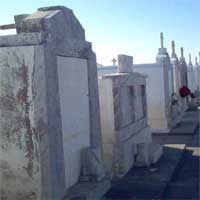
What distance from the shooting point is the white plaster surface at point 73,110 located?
4965mm

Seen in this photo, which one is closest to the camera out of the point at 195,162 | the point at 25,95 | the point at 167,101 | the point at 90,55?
the point at 25,95

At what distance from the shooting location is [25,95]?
430cm

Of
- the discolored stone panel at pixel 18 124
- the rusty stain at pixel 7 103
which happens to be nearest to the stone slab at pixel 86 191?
the discolored stone panel at pixel 18 124

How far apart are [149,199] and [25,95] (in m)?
2.92

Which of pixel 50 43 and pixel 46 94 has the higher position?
pixel 50 43

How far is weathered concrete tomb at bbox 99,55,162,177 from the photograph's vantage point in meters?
8.09

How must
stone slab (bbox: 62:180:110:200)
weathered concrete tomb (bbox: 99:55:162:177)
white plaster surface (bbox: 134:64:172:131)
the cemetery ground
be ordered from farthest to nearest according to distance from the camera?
white plaster surface (bbox: 134:64:172:131) < weathered concrete tomb (bbox: 99:55:162:177) < the cemetery ground < stone slab (bbox: 62:180:110:200)

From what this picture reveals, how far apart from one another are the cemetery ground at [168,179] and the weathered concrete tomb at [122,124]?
252mm

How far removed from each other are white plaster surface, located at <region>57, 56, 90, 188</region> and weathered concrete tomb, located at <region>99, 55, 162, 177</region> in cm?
246

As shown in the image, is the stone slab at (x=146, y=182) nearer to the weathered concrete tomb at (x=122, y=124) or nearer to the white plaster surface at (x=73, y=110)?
the weathered concrete tomb at (x=122, y=124)

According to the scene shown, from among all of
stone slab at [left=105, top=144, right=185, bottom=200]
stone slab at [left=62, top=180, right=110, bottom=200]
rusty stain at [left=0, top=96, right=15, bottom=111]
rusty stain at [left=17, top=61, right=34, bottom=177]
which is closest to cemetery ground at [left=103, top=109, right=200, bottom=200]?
stone slab at [left=105, top=144, right=185, bottom=200]

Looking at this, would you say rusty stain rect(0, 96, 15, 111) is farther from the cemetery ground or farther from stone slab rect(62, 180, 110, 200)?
the cemetery ground

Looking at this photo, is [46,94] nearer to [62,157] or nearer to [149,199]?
[62,157]

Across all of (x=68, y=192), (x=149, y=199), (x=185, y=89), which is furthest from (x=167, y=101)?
(x=68, y=192)
